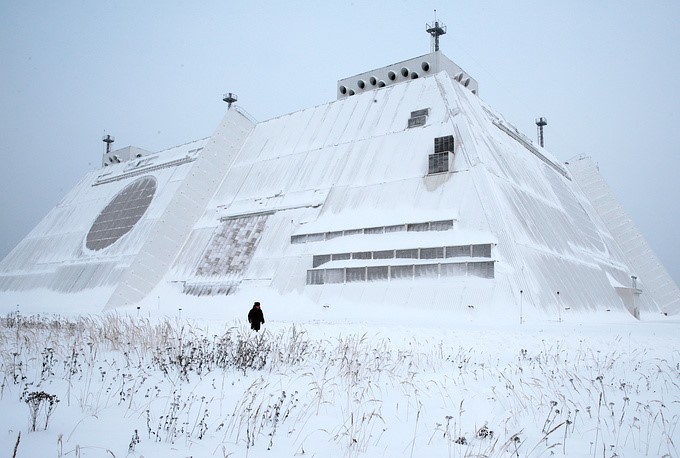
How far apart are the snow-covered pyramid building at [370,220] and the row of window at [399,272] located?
0.28 ft

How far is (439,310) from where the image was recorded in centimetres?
2714

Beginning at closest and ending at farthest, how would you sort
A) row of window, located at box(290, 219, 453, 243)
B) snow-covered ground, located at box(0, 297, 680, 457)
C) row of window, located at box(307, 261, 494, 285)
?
snow-covered ground, located at box(0, 297, 680, 457), row of window, located at box(307, 261, 494, 285), row of window, located at box(290, 219, 453, 243)

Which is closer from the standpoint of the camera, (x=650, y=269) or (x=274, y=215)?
(x=274, y=215)

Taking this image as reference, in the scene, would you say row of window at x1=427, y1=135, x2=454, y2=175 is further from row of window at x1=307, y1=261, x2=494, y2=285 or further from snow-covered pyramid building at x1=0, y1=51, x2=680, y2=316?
row of window at x1=307, y1=261, x2=494, y2=285

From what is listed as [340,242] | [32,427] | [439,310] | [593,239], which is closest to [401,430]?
[32,427]

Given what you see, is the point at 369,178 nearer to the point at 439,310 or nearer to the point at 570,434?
the point at 439,310

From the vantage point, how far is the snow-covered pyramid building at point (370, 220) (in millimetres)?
29516

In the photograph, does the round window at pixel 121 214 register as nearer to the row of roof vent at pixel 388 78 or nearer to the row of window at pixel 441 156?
the row of roof vent at pixel 388 78

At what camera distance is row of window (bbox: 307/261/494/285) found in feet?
91.3

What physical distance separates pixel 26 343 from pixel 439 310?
1940cm

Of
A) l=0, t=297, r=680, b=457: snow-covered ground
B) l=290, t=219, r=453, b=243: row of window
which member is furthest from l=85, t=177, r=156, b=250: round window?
l=0, t=297, r=680, b=457: snow-covered ground

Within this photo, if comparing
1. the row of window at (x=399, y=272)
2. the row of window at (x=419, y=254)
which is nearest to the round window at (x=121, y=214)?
the row of window at (x=419, y=254)

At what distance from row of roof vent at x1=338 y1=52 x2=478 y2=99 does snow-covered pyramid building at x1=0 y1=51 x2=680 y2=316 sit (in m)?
0.12

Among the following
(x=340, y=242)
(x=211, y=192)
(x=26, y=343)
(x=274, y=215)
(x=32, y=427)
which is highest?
(x=211, y=192)
